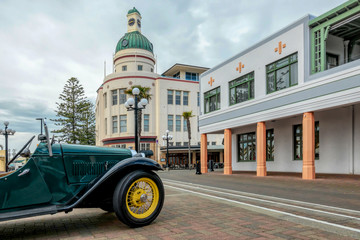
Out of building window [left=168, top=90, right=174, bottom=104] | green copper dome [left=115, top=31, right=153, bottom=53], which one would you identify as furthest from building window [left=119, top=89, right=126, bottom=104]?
green copper dome [left=115, top=31, right=153, bottom=53]

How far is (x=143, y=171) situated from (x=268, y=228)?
2126 mm

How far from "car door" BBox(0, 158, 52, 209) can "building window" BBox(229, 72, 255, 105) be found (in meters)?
16.1

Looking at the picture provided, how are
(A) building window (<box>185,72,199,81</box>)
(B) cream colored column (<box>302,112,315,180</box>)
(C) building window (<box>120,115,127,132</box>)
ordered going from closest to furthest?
1. (B) cream colored column (<box>302,112,315,180</box>)
2. (C) building window (<box>120,115,127,132</box>)
3. (A) building window (<box>185,72,199,81</box>)

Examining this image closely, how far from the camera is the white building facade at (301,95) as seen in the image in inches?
522

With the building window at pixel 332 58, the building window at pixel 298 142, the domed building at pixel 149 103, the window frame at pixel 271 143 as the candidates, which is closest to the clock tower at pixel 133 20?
the domed building at pixel 149 103

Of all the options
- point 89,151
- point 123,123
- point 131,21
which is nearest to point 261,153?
point 89,151

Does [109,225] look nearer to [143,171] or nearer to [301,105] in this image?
[143,171]

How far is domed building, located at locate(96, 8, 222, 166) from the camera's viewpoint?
143 ft

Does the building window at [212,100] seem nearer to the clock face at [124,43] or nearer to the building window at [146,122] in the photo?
the building window at [146,122]

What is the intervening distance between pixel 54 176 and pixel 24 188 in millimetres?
421

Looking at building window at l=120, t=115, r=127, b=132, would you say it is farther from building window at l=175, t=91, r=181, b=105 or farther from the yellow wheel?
the yellow wheel

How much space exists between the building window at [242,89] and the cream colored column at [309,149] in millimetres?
4998

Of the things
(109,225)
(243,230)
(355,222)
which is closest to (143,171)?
(109,225)

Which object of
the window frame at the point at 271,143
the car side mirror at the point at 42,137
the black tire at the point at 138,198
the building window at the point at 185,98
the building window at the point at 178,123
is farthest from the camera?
the building window at the point at 185,98
